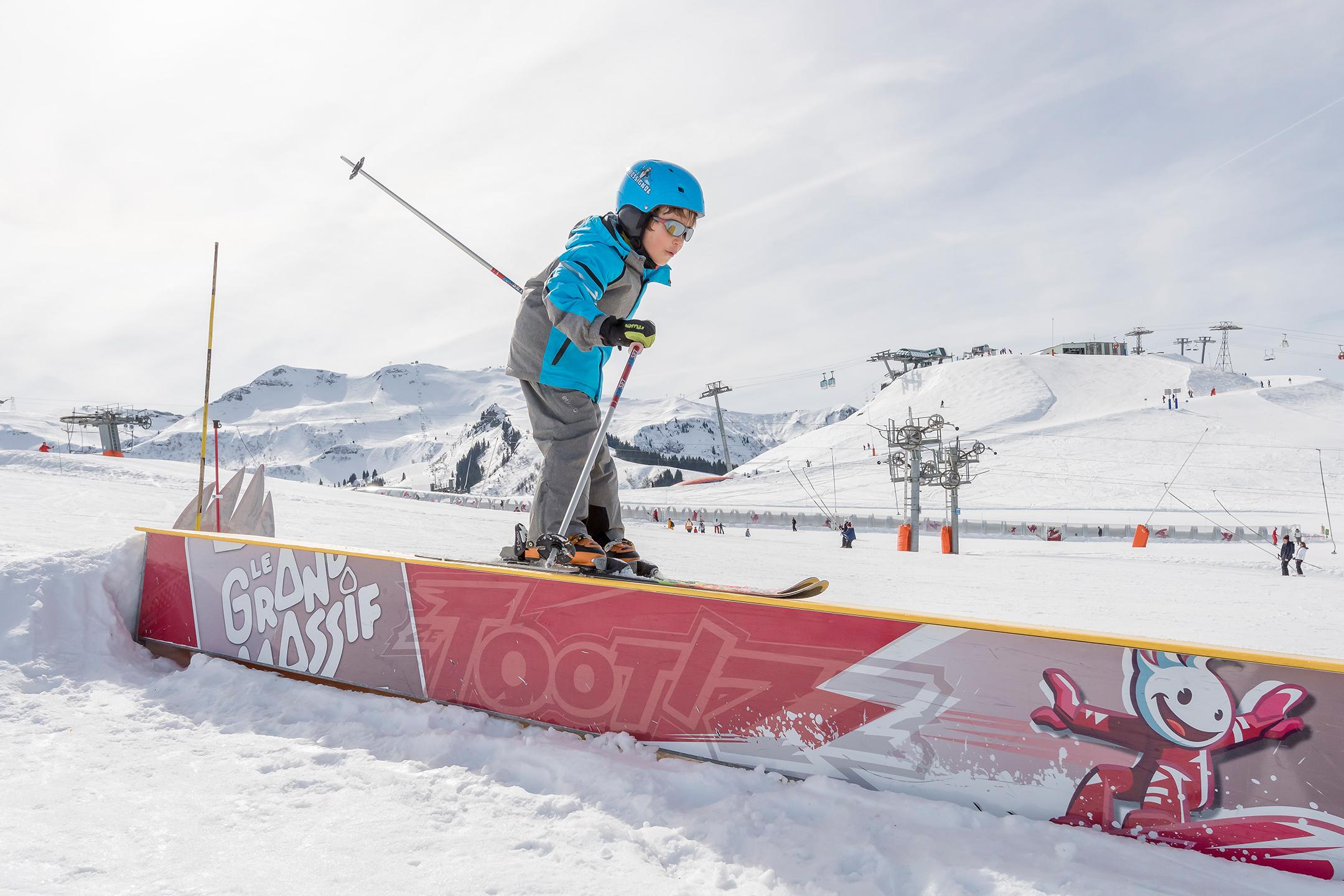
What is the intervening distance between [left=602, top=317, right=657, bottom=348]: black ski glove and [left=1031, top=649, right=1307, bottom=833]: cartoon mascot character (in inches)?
71.2

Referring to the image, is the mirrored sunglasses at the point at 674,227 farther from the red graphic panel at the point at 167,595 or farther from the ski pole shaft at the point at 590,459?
the red graphic panel at the point at 167,595

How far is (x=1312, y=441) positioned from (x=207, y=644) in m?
61.5

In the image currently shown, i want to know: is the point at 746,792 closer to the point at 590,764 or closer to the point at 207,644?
the point at 590,764

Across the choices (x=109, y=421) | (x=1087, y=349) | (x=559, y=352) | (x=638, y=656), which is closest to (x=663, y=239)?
(x=559, y=352)

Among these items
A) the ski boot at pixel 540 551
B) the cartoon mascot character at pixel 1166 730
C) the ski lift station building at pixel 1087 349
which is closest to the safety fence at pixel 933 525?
the ski boot at pixel 540 551

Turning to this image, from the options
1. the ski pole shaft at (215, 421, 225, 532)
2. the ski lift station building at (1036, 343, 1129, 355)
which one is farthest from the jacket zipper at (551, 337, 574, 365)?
the ski lift station building at (1036, 343, 1129, 355)

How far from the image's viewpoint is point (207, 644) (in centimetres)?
365

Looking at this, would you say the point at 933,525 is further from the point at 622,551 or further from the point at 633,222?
the point at 633,222

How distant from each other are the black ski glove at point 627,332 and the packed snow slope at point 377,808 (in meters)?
1.51

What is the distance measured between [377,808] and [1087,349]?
102403 millimetres

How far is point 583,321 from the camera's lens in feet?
9.51

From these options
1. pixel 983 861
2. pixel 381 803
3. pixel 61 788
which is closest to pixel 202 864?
pixel 381 803

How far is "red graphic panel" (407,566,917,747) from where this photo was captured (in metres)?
2.29

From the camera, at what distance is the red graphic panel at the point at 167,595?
3736 millimetres
